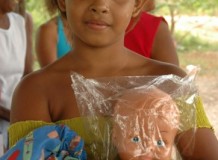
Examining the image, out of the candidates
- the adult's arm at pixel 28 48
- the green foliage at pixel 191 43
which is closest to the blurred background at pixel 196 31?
the green foliage at pixel 191 43

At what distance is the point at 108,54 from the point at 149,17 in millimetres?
636

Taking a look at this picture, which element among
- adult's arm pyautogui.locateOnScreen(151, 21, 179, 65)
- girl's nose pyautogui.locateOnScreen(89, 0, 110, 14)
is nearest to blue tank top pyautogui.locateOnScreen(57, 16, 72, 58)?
adult's arm pyautogui.locateOnScreen(151, 21, 179, 65)

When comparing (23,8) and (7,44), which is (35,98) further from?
(23,8)

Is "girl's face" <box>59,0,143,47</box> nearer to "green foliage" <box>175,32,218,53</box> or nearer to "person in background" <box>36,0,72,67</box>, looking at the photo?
"person in background" <box>36,0,72,67</box>

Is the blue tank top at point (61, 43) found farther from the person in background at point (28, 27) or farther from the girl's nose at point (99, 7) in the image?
the girl's nose at point (99, 7)

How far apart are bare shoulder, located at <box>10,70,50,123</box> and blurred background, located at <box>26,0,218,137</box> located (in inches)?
97.1

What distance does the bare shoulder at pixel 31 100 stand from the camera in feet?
2.85

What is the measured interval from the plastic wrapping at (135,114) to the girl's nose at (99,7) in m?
0.12

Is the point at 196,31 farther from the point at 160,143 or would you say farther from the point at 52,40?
the point at 160,143

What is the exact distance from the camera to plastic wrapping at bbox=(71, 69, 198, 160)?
0.72 m

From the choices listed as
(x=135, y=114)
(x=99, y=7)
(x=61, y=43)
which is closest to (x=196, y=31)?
(x=61, y=43)

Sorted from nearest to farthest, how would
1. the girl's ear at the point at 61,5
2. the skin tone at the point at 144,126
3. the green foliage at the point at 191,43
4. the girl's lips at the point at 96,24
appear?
1. the skin tone at the point at 144,126
2. the girl's lips at the point at 96,24
3. the girl's ear at the point at 61,5
4. the green foliage at the point at 191,43

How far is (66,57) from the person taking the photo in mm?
971

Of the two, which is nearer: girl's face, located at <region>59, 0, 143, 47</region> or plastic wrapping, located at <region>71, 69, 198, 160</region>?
plastic wrapping, located at <region>71, 69, 198, 160</region>
